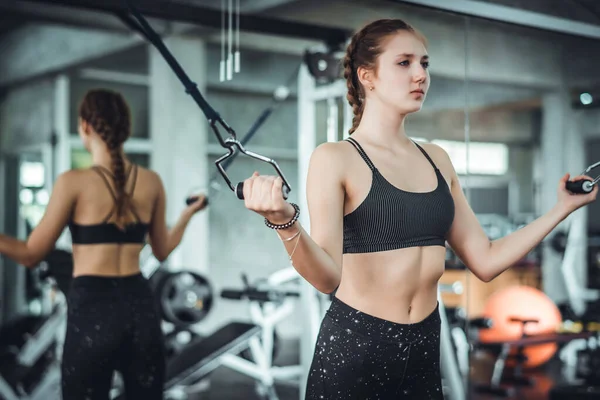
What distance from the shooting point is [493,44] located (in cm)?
341

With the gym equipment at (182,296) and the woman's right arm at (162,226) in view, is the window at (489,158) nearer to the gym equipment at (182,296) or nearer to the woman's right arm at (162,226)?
the gym equipment at (182,296)

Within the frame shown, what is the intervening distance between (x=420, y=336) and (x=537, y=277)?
3.88 meters

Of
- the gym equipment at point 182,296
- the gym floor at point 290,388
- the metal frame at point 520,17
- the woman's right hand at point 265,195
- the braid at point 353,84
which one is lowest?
the gym floor at point 290,388

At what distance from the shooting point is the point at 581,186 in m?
1.70

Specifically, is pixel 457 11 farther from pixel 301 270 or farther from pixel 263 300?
pixel 263 300

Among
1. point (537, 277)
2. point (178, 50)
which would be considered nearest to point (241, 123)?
point (178, 50)

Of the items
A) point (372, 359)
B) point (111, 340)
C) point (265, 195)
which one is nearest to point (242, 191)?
point (265, 195)

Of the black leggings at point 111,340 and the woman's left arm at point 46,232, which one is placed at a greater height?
the woman's left arm at point 46,232

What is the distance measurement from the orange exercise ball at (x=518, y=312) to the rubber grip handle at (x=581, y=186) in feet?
11.2

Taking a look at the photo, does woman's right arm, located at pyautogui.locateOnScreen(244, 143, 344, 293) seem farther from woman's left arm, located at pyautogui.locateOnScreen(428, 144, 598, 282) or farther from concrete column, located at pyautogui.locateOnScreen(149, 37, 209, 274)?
concrete column, located at pyautogui.locateOnScreen(149, 37, 209, 274)

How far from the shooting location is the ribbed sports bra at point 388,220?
60.4 inches

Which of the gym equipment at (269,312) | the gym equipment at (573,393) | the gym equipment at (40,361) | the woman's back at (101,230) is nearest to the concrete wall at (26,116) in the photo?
the gym equipment at (40,361)

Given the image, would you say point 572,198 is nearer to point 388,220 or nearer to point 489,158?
point 388,220

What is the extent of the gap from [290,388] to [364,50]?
13.2 ft
